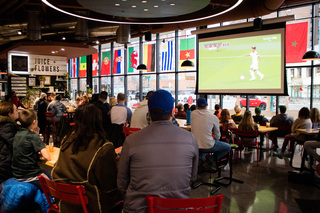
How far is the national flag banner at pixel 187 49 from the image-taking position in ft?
35.9

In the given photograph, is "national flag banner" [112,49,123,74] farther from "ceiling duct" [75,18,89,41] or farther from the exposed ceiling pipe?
the exposed ceiling pipe

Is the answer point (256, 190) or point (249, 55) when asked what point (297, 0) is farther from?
point (256, 190)

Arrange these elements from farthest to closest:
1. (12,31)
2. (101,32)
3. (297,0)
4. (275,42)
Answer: (12,31) → (101,32) → (297,0) → (275,42)

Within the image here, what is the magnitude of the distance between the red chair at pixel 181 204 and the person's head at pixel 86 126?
0.76m

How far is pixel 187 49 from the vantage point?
11.1 m

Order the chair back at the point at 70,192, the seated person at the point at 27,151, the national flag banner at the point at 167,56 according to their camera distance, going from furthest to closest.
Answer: the national flag banner at the point at 167,56 → the seated person at the point at 27,151 → the chair back at the point at 70,192

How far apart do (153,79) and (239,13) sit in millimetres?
5759

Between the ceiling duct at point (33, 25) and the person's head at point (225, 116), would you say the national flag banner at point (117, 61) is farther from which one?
the person's head at point (225, 116)

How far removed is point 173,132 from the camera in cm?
175

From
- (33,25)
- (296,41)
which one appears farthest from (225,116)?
(33,25)

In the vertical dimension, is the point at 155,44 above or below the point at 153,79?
above

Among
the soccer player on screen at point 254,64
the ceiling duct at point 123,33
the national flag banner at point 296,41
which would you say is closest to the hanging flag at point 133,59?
the ceiling duct at point 123,33

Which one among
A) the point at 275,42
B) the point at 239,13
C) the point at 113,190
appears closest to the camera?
the point at 113,190

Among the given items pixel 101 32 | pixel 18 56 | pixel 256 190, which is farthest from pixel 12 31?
pixel 256 190
